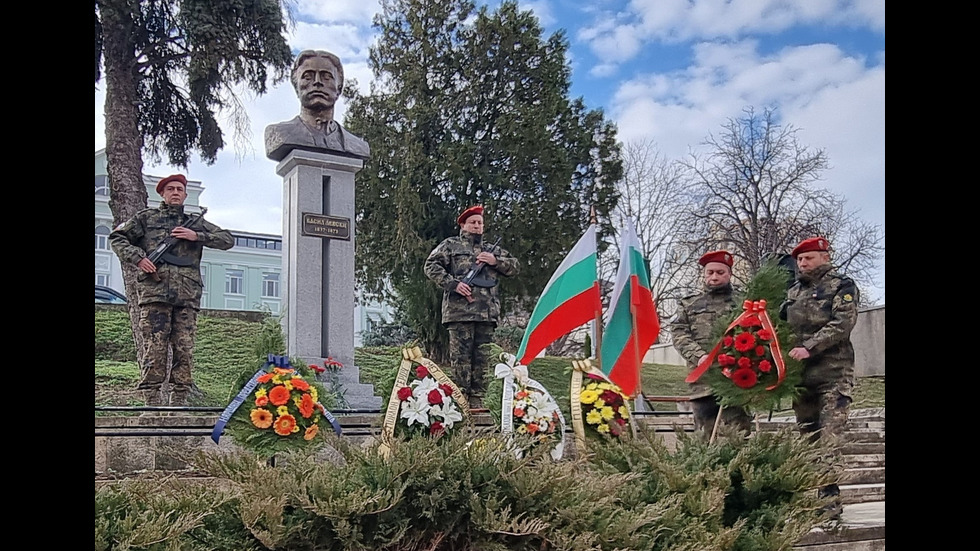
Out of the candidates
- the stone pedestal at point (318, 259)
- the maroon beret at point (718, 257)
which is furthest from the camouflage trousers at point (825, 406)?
the stone pedestal at point (318, 259)

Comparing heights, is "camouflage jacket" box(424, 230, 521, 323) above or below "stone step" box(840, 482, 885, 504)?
above

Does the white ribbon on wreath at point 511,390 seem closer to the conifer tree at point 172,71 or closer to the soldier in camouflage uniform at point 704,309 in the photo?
the soldier in camouflage uniform at point 704,309

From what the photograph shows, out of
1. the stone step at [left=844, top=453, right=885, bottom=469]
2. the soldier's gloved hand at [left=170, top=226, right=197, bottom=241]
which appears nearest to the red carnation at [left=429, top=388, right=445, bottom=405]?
the soldier's gloved hand at [left=170, top=226, right=197, bottom=241]

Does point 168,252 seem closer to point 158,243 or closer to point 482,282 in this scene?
point 158,243

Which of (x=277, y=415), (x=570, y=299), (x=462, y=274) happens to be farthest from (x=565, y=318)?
(x=277, y=415)

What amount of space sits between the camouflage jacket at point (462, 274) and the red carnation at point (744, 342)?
12.2 ft

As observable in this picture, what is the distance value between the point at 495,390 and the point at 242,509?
3265 millimetres

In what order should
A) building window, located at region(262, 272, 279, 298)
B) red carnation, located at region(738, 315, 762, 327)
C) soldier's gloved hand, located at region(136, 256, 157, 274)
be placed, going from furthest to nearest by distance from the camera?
building window, located at region(262, 272, 279, 298) < soldier's gloved hand, located at region(136, 256, 157, 274) < red carnation, located at region(738, 315, 762, 327)

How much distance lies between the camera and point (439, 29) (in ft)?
56.0

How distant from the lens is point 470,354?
862 cm

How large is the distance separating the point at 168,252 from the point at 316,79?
2.42 metres

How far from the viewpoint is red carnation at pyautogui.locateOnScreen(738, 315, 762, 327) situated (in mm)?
5224

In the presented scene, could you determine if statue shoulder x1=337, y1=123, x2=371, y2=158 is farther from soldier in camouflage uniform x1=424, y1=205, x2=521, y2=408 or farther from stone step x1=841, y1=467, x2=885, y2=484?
stone step x1=841, y1=467, x2=885, y2=484

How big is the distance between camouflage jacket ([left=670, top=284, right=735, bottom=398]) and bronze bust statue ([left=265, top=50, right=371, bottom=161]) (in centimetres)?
396
